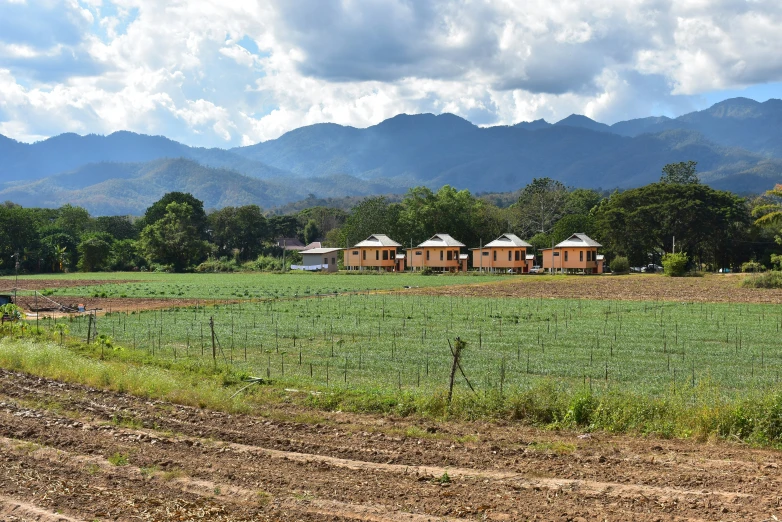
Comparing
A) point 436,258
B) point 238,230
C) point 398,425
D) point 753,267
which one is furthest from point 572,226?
point 398,425

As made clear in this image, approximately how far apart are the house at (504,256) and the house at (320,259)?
21322 millimetres

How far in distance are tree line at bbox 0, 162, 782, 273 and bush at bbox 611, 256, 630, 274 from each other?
12.2 ft

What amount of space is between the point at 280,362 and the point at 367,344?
386 cm

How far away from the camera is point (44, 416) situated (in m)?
11.4

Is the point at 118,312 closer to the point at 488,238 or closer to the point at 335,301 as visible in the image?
the point at 335,301

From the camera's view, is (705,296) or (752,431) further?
(705,296)

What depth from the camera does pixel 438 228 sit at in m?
90.9

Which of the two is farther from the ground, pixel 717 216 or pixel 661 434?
pixel 717 216

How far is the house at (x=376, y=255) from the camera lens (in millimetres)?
84875

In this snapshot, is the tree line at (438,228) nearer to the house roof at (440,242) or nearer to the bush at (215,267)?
the bush at (215,267)

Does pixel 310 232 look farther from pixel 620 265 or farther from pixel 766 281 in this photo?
pixel 766 281

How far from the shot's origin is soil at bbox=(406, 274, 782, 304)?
4003cm

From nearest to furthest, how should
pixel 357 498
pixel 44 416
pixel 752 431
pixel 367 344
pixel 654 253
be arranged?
pixel 357 498 < pixel 752 431 < pixel 44 416 < pixel 367 344 < pixel 654 253

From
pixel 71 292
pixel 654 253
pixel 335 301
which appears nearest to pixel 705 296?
pixel 335 301
